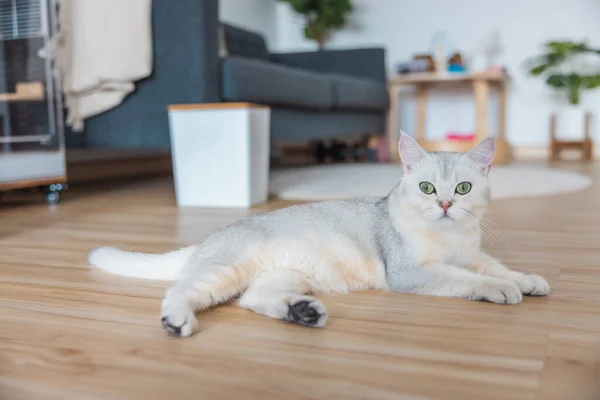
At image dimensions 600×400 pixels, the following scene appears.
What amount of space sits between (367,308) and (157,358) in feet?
1.30

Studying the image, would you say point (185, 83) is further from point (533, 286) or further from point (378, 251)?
point (533, 286)

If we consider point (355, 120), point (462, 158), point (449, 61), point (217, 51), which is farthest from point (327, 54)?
point (462, 158)

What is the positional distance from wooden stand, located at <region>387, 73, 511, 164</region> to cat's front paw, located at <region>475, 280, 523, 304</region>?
323 centimetres

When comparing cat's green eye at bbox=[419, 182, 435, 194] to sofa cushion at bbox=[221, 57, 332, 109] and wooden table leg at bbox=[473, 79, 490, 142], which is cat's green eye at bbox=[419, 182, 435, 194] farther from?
wooden table leg at bbox=[473, 79, 490, 142]

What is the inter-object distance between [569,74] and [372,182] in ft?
8.87

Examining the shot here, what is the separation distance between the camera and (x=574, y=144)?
5055 millimetres

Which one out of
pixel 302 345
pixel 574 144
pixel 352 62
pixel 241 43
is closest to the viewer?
pixel 302 345

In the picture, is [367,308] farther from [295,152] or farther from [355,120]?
[295,152]

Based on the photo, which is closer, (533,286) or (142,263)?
(533,286)

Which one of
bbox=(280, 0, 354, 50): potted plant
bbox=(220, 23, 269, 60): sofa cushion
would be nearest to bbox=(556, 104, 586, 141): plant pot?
bbox=(280, 0, 354, 50): potted plant

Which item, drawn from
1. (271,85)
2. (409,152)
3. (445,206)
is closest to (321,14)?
(271,85)

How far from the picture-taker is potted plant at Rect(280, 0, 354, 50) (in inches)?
206

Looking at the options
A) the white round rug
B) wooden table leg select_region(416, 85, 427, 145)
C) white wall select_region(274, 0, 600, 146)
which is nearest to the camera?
the white round rug

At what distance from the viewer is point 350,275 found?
A: 4.05 feet
